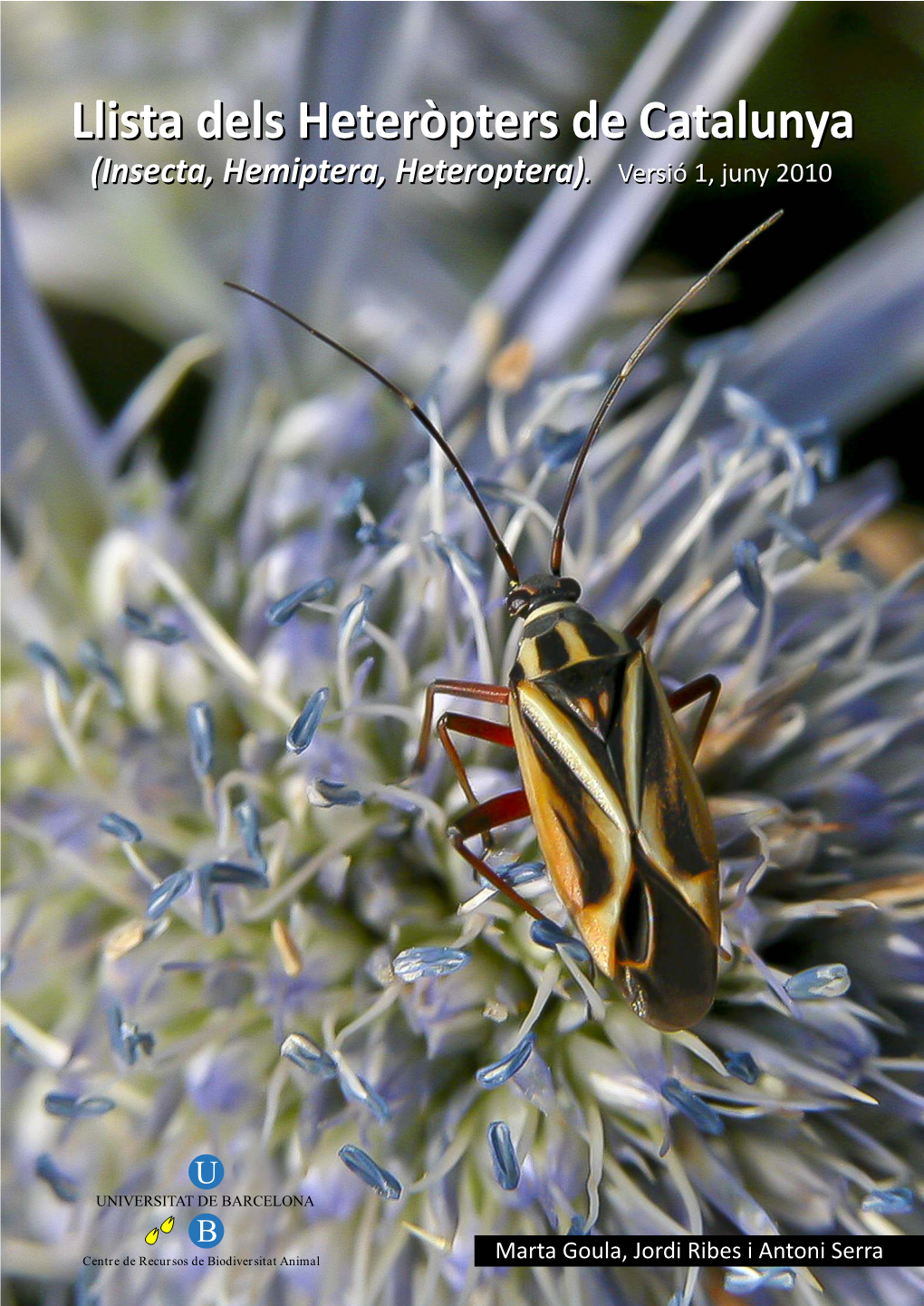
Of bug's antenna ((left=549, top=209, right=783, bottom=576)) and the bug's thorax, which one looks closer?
the bug's thorax

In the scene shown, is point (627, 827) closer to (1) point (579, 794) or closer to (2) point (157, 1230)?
(1) point (579, 794)

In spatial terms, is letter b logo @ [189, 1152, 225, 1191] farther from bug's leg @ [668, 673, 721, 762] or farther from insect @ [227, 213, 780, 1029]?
bug's leg @ [668, 673, 721, 762]

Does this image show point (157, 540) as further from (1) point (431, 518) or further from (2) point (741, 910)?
(2) point (741, 910)

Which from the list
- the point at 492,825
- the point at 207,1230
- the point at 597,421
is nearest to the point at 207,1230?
the point at 207,1230

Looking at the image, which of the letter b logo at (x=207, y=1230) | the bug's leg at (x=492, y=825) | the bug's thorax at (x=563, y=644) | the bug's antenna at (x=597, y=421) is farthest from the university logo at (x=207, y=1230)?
the bug's antenna at (x=597, y=421)

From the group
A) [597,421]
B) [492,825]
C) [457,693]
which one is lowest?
[492,825]

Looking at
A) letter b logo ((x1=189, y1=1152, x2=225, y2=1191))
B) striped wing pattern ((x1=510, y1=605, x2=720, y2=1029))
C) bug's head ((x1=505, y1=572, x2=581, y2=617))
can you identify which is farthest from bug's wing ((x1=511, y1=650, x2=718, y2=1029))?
letter b logo ((x1=189, y1=1152, x2=225, y2=1191))

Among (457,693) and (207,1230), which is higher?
(457,693)
